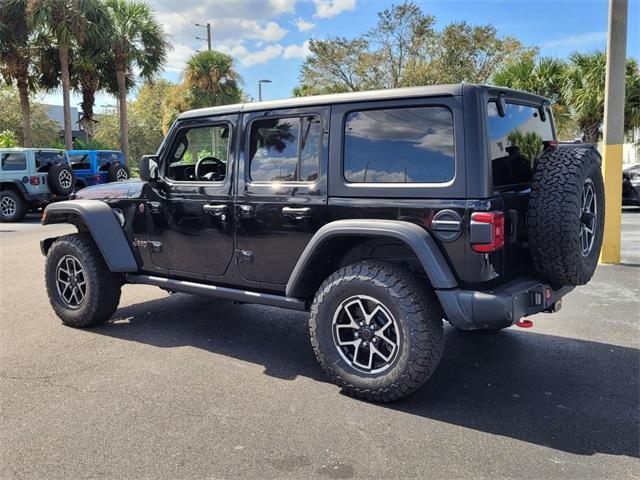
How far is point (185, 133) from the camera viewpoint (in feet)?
15.6

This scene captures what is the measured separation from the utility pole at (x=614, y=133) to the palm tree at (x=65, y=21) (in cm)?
1969

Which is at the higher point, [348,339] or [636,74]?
[636,74]

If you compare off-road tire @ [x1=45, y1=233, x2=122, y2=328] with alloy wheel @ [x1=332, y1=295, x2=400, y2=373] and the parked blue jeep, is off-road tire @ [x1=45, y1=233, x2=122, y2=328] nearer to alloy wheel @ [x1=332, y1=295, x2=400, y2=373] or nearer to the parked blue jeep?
alloy wheel @ [x1=332, y1=295, x2=400, y2=373]

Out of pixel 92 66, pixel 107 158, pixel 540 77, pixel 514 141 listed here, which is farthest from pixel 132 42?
pixel 514 141

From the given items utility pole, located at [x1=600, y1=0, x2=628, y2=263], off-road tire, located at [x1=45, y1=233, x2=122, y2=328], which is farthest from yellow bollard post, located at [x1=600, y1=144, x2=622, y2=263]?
off-road tire, located at [x1=45, y1=233, x2=122, y2=328]

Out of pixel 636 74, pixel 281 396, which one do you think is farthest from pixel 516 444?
pixel 636 74

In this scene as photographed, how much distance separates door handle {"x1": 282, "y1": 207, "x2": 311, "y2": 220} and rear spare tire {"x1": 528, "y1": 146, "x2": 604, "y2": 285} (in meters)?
1.45

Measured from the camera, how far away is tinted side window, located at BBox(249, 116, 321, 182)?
3945 millimetres

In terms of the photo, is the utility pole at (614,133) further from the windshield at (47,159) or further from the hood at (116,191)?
the windshield at (47,159)

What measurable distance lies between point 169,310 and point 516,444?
3870mm

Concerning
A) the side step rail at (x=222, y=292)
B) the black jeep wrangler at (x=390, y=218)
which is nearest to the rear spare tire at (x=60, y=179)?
the side step rail at (x=222, y=292)

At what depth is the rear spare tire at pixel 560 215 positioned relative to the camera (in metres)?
3.40

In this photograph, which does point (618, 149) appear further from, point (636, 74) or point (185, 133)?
point (636, 74)

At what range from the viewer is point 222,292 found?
4.43 metres
